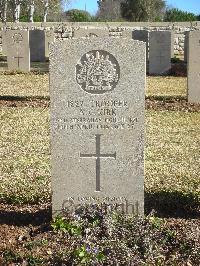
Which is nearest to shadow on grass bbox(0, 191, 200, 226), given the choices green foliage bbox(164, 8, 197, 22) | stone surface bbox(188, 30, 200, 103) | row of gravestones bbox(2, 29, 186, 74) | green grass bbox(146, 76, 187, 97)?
stone surface bbox(188, 30, 200, 103)

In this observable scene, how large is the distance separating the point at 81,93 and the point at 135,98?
17.8 inches

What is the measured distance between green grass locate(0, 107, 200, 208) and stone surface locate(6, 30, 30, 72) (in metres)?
8.07

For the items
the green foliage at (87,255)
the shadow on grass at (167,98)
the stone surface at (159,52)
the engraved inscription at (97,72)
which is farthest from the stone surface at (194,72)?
the green foliage at (87,255)

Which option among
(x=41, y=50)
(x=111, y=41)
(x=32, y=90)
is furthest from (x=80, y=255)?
(x=41, y=50)

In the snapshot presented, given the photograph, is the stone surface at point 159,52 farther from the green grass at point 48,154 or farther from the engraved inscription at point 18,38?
Answer: the green grass at point 48,154

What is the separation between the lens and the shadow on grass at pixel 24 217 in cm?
521

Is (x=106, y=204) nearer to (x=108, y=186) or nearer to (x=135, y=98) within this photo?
(x=108, y=186)

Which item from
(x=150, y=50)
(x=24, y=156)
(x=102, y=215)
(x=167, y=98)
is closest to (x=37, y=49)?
(x=150, y=50)

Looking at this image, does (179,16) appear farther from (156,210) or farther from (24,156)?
(156,210)

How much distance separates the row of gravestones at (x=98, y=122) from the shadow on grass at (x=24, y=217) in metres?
0.25

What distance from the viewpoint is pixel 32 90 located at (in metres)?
15.5

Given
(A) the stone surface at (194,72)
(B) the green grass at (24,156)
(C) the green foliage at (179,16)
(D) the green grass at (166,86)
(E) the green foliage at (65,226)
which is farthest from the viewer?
(C) the green foliage at (179,16)

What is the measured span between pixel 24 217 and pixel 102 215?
0.89 metres

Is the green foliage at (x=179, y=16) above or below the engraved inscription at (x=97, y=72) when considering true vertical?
above
